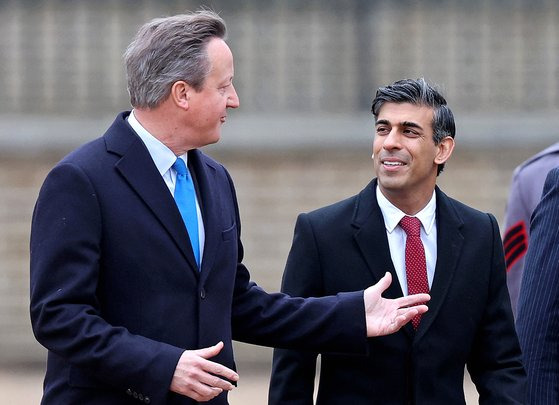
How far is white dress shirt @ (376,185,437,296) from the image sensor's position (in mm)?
4598

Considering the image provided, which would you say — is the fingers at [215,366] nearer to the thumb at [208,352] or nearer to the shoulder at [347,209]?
the thumb at [208,352]

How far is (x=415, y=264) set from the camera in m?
4.58

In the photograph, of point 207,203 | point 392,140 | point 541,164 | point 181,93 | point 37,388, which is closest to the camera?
point 181,93

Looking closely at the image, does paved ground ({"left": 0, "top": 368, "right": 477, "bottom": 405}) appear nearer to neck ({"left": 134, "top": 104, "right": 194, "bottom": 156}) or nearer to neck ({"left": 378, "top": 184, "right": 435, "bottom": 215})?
neck ({"left": 378, "top": 184, "right": 435, "bottom": 215})

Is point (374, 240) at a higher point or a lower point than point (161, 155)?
lower

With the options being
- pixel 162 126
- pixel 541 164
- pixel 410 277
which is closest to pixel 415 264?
pixel 410 277

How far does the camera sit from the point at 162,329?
397 centimetres

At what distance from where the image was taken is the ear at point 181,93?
404 centimetres

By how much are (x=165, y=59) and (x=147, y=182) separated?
332mm

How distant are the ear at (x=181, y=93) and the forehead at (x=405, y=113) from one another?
31.2 inches

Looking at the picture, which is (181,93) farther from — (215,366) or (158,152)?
(215,366)

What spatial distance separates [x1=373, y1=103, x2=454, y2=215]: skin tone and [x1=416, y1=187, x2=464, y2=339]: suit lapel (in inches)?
2.9

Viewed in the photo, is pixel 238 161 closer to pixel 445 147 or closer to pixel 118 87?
pixel 118 87

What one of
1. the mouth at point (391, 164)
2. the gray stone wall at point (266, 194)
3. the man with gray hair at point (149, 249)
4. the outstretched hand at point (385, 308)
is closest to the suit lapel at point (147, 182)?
the man with gray hair at point (149, 249)
